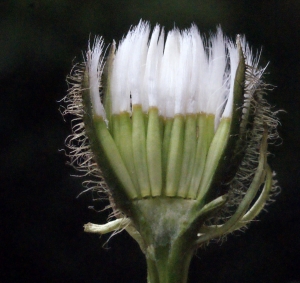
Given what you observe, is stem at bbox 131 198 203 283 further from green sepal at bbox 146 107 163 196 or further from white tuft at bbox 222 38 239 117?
white tuft at bbox 222 38 239 117

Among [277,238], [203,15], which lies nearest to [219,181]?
[203,15]

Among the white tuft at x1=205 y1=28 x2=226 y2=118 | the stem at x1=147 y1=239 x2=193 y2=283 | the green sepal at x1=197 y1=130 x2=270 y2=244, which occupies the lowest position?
the stem at x1=147 y1=239 x2=193 y2=283

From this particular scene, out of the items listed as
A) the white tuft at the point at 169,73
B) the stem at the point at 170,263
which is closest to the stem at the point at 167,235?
the stem at the point at 170,263

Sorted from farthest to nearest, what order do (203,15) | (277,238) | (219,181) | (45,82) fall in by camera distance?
(277,238) < (45,82) < (203,15) < (219,181)

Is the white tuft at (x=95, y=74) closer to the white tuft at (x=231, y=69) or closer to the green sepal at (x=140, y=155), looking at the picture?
the green sepal at (x=140, y=155)

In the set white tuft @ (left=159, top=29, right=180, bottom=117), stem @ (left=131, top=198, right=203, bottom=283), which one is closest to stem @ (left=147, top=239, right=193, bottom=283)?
stem @ (left=131, top=198, right=203, bottom=283)

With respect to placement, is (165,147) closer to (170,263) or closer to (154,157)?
(154,157)

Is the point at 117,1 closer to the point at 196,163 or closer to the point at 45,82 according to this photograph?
the point at 45,82

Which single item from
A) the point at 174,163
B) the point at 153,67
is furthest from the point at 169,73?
the point at 174,163
